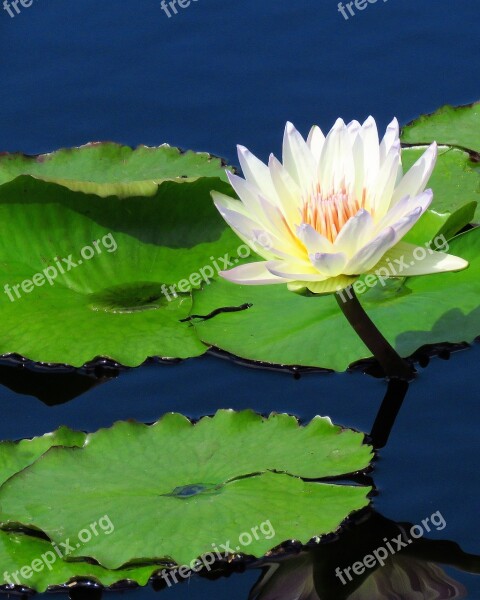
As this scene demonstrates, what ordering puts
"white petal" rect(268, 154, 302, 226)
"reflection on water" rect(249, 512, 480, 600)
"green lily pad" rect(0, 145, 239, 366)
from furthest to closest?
1. "green lily pad" rect(0, 145, 239, 366)
2. "white petal" rect(268, 154, 302, 226)
3. "reflection on water" rect(249, 512, 480, 600)

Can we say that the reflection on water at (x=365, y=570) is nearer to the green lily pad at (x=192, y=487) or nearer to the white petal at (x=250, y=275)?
the green lily pad at (x=192, y=487)

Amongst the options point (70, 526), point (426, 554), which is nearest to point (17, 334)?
point (70, 526)

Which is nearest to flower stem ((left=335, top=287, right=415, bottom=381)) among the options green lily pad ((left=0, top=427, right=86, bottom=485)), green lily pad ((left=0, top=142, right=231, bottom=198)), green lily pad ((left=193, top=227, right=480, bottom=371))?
green lily pad ((left=193, top=227, right=480, bottom=371))

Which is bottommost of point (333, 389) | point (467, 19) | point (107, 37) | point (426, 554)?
point (426, 554)

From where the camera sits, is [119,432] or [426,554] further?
[119,432]

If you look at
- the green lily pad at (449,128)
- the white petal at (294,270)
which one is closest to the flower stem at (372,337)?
the white petal at (294,270)

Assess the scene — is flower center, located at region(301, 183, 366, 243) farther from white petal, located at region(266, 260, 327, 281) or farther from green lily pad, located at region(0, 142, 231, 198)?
green lily pad, located at region(0, 142, 231, 198)

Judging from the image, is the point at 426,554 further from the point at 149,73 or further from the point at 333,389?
the point at 149,73

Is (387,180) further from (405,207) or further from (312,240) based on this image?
(312,240)
